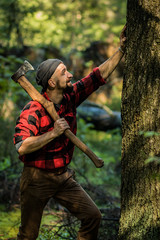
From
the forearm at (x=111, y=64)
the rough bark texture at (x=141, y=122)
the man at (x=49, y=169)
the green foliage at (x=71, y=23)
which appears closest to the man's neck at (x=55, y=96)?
the man at (x=49, y=169)

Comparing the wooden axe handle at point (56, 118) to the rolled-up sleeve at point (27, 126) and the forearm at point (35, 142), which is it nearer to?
the rolled-up sleeve at point (27, 126)

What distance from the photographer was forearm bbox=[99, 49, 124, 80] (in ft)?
11.4

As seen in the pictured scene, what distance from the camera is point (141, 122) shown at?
101 inches

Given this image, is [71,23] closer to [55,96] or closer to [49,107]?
[55,96]

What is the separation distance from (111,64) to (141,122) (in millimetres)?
1205

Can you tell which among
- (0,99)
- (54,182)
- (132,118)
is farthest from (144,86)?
(0,99)

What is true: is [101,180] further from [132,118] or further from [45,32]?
[45,32]

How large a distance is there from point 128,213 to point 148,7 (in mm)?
1720

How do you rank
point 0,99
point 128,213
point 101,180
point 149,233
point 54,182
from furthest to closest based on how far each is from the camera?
point 0,99
point 101,180
point 54,182
point 128,213
point 149,233

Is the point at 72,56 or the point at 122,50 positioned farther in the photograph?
the point at 72,56

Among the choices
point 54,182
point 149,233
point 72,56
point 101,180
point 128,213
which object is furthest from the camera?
point 72,56

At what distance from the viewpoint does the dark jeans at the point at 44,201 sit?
10.5ft

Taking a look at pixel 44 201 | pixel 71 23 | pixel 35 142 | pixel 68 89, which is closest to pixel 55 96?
pixel 68 89

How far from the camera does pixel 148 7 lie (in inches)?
100
